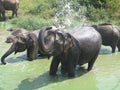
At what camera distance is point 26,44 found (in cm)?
1101

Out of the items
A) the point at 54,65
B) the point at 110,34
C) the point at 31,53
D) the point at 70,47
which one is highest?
the point at 70,47

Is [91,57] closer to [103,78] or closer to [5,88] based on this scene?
[103,78]

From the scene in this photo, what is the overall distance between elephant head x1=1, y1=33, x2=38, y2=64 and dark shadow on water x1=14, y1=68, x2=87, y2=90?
1.32 meters

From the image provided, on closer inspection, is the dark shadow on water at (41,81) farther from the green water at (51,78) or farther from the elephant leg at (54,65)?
the elephant leg at (54,65)

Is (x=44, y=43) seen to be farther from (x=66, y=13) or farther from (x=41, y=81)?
(x=66, y=13)

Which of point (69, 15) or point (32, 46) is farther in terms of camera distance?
point (69, 15)

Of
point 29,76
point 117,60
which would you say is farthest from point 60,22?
point 29,76

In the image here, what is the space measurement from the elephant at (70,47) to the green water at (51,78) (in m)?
0.27

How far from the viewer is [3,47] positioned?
1219 cm

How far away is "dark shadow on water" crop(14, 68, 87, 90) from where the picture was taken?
899 centimetres

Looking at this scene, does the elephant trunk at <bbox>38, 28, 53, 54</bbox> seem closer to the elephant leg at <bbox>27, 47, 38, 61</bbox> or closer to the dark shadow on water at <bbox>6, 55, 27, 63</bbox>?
the elephant leg at <bbox>27, 47, 38, 61</bbox>

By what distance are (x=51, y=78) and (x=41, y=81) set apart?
0.28 metres

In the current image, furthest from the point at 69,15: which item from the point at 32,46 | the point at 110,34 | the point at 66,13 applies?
the point at 32,46

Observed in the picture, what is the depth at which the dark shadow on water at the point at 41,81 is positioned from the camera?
8992 mm
